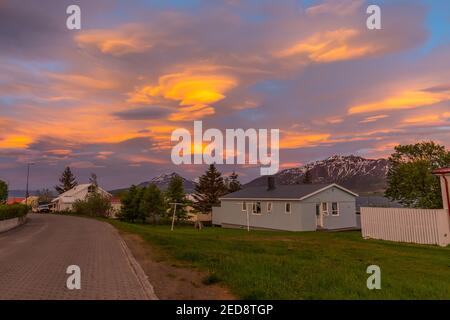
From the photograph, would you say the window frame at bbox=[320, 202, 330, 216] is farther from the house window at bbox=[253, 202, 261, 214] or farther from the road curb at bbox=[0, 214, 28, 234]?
the road curb at bbox=[0, 214, 28, 234]

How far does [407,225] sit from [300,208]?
12951 mm

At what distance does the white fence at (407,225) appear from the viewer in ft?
69.5

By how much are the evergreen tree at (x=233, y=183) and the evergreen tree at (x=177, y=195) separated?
1131 inches

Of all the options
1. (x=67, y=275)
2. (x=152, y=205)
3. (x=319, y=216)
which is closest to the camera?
(x=67, y=275)

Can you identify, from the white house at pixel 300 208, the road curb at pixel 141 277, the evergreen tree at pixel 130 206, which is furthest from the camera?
the evergreen tree at pixel 130 206

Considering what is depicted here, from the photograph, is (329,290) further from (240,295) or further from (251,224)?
(251,224)

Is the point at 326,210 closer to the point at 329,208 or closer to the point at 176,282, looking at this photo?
the point at 329,208

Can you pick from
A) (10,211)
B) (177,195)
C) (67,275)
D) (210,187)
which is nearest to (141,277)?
(67,275)

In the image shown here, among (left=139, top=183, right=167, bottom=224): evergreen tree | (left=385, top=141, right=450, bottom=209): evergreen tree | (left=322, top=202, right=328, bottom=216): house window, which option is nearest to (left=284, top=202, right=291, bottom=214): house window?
(left=322, top=202, right=328, bottom=216): house window

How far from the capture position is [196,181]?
293 ft

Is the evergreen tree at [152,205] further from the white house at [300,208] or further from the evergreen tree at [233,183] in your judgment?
the evergreen tree at [233,183]

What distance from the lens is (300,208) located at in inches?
1388

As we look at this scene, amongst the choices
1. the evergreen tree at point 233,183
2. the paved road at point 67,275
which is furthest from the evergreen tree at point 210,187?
the paved road at point 67,275
